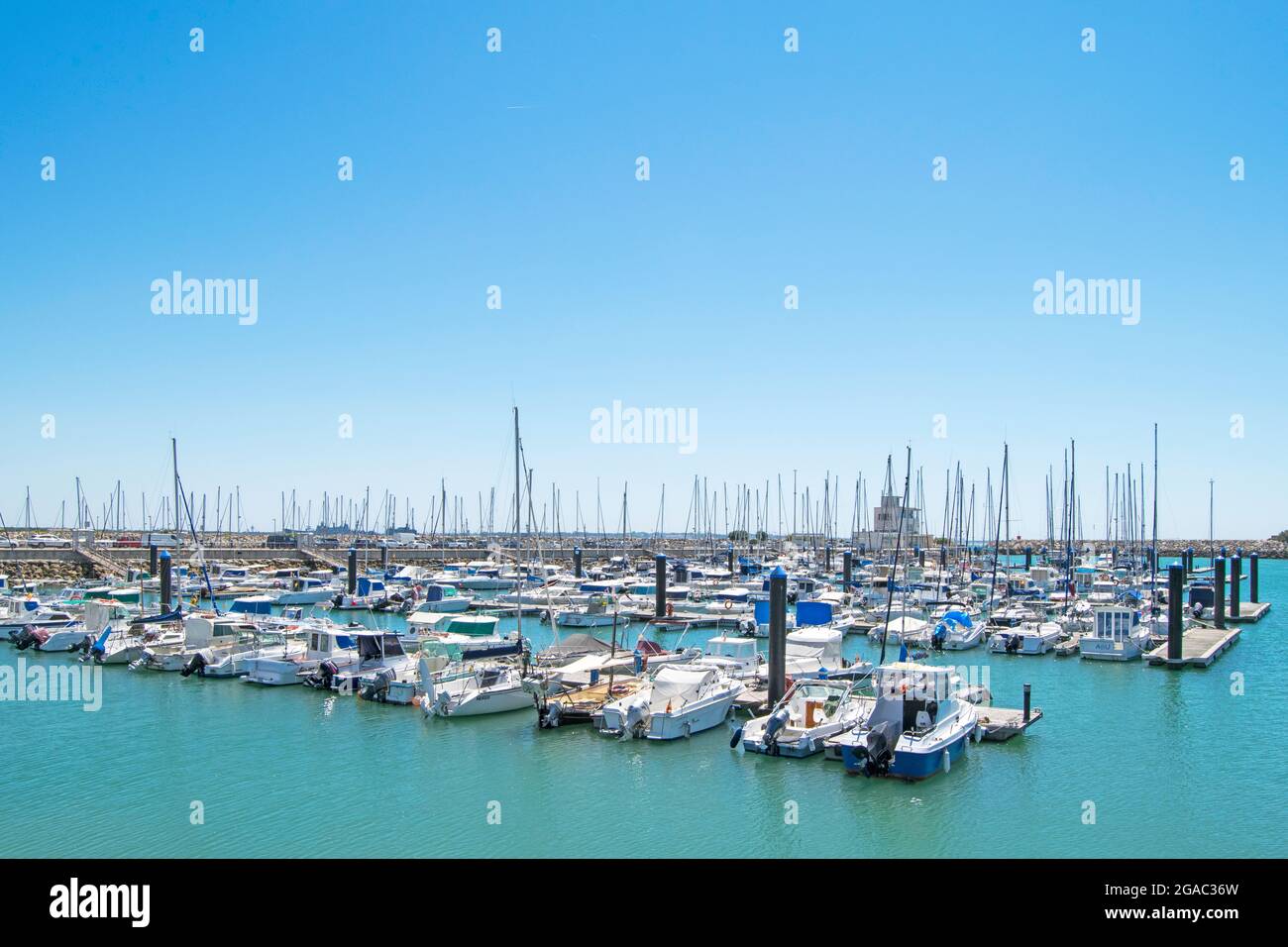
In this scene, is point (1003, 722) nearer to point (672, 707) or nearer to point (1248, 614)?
point (672, 707)

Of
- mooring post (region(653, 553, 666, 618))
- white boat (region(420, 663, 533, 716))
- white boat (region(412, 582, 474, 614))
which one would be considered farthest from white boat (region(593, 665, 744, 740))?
white boat (region(412, 582, 474, 614))

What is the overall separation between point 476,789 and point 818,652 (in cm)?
2030

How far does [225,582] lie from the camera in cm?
8612

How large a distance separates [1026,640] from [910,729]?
1077 inches

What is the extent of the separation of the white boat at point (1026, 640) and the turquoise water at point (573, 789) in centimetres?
1385

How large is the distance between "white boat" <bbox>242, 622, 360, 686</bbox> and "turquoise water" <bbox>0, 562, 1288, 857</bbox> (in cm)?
427

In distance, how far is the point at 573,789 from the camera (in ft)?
87.7

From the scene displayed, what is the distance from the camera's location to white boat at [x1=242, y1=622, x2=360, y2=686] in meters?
42.1

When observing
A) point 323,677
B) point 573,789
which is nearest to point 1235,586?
point 573,789

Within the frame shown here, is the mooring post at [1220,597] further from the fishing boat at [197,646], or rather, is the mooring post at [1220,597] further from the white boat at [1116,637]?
the fishing boat at [197,646]

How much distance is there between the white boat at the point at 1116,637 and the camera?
48719 mm
